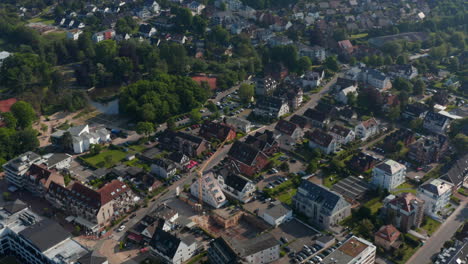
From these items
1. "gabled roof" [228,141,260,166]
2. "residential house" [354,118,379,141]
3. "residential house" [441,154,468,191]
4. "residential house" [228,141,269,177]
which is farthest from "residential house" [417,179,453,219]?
"gabled roof" [228,141,260,166]

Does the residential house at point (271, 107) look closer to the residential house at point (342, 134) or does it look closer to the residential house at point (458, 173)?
the residential house at point (342, 134)

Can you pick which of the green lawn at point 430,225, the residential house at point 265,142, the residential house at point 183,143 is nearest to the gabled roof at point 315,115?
the residential house at point 265,142

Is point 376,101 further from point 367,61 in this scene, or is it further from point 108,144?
point 108,144

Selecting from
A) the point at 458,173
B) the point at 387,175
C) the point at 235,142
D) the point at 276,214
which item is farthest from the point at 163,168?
the point at 458,173

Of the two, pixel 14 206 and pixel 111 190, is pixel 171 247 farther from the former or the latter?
pixel 14 206

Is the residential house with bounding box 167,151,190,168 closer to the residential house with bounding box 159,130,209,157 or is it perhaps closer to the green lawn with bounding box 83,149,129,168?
the residential house with bounding box 159,130,209,157

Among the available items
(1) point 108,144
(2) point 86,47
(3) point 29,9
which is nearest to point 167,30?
(2) point 86,47

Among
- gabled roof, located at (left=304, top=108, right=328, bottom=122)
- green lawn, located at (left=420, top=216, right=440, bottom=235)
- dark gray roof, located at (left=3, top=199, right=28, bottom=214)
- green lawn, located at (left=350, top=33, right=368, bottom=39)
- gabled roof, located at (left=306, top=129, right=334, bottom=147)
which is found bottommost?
green lawn, located at (left=350, top=33, right=368, bottom=39)

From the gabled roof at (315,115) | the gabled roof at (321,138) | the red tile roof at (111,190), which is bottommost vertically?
the gabled roof at (315,115)
